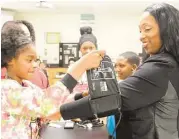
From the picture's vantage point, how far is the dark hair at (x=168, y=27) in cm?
112

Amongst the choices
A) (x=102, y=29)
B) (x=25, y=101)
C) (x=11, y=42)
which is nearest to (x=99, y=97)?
(x=25, y=101)

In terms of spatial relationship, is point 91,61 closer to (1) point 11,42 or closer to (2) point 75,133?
(1) point 11,42

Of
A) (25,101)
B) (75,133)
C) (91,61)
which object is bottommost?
(75,133)

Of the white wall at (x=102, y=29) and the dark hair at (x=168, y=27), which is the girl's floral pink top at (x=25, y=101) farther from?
the white wall at (x=102, y=29)

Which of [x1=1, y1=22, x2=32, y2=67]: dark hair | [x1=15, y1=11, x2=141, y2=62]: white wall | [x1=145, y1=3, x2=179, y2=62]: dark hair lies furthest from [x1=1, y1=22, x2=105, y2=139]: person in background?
[x1=15, y1=11, x2=141, y2=62]: white wall

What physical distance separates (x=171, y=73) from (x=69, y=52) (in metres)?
6.20

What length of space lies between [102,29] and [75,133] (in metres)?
5.58

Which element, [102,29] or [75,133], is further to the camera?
[102,29]

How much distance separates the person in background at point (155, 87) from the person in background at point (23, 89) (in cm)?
9

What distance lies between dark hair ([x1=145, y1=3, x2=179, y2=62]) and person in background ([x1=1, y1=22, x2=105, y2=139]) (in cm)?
29

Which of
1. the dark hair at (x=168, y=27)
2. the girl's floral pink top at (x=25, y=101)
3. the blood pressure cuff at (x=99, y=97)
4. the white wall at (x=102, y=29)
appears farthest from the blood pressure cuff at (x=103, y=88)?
the white wall at (x=102, y=29)

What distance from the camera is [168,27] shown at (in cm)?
112

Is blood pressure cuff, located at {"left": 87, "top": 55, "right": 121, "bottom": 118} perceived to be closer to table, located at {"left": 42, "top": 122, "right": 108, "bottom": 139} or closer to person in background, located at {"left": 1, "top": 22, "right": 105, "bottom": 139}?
person in background, located at {"left": 1, "top": 22, "right": 105, "bottom": 139}

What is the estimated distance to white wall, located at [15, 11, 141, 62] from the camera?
727 centimetres
